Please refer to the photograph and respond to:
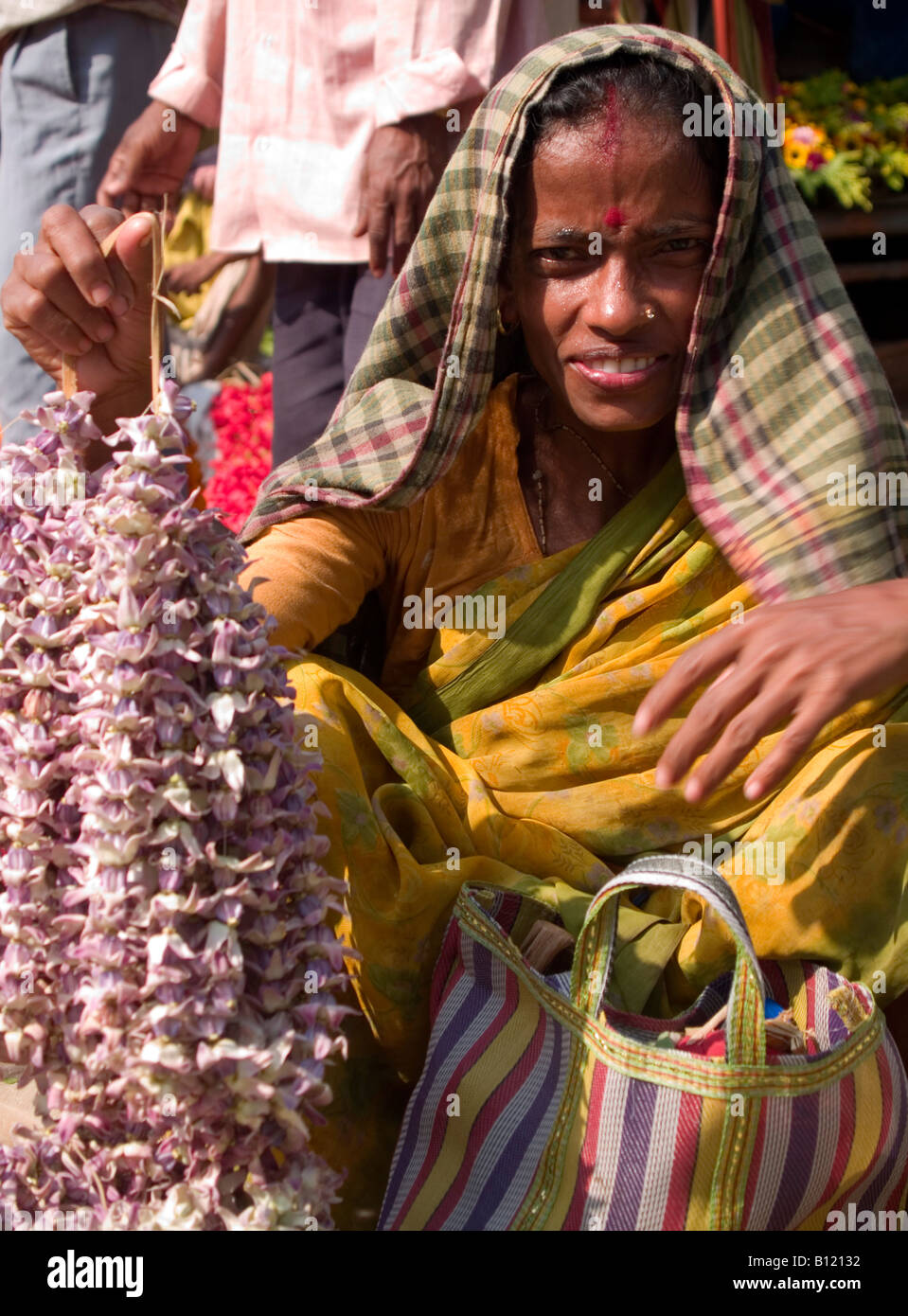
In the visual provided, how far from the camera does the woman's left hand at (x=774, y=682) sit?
1.62 metres

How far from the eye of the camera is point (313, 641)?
7.03 feet

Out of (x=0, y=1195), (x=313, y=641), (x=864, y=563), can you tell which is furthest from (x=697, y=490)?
(x=0, y=1195)

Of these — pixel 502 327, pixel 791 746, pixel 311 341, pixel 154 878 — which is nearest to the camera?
pixel 154 878

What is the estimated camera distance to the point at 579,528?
2.39 meters

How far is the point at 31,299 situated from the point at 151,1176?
1.20m

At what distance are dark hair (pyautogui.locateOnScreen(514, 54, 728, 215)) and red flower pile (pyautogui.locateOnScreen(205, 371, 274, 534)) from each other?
2566 mm

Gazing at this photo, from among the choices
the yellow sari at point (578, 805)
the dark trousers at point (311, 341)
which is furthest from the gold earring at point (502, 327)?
the dark trousers at point (311, 341)

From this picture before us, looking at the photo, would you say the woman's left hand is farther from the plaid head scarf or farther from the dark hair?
the dark hair

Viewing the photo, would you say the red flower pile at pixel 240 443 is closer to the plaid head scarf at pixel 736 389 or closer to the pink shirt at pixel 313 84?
the pink shirt at pixel 313 84

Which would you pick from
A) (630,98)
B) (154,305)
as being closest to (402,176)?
(630,98)

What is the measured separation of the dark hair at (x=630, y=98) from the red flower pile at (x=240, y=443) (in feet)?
8.42

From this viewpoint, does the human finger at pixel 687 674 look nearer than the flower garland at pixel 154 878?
No

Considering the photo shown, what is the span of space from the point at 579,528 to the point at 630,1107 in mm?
1029

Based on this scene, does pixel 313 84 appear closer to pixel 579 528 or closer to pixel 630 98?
pixel 630 98
